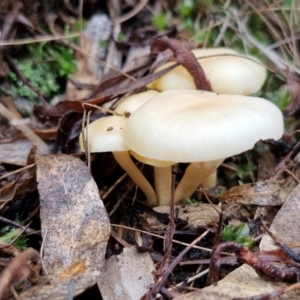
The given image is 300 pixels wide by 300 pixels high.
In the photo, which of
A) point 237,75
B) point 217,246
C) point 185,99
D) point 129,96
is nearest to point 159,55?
point 129,96

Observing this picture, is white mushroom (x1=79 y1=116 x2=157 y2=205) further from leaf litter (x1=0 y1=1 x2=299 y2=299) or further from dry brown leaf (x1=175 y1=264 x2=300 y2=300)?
dry brown leaf (x1=175 y1=264 x2=300 y2=300)

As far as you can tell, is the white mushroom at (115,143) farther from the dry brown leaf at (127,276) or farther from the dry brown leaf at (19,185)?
the dry brown leaf at (127,276)

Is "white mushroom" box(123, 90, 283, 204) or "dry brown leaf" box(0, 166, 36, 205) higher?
"white mushroom" box(123, 90, 283, 204)

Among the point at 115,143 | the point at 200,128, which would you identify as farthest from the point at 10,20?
the point at 200,128

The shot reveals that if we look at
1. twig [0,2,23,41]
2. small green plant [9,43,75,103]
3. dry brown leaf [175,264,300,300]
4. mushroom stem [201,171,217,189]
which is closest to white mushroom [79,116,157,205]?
mushroom stem [201,171,217,189]

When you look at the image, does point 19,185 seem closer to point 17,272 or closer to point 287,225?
point 17,272

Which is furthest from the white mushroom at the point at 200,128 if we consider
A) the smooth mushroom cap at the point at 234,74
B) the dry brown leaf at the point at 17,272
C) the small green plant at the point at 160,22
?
the small green plant at the point at 160,22
